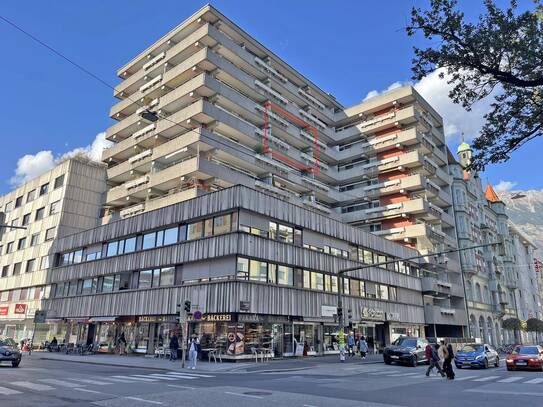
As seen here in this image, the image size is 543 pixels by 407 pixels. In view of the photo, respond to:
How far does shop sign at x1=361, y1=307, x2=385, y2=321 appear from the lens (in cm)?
3703

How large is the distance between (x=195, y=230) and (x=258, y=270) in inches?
230

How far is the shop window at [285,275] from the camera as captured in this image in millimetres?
29797

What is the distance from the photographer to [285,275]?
1196 inches

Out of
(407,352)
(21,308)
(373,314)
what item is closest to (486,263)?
(373,314)

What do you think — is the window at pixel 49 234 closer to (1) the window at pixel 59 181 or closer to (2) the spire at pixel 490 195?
(1) the window at pixel 59 181

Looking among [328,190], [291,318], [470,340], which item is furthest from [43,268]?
[470,340]

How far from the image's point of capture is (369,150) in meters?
56.8

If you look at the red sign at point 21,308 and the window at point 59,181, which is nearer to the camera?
the red sign at point 21,308

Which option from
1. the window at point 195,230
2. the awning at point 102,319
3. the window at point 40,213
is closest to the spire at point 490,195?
the window at point 195,230

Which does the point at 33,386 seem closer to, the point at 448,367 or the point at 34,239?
the point at 448,367

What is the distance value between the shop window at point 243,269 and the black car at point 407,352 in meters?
10.1

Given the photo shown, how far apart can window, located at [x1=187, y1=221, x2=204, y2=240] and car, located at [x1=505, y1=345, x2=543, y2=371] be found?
20.7 m

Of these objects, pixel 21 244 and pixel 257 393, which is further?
pixel 21 244

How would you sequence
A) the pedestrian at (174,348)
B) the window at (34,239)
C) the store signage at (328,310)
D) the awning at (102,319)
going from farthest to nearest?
the window at (34,239) < the awning at (102,319) < the store signage at (328,310) < the pedestrian at (174,348)
